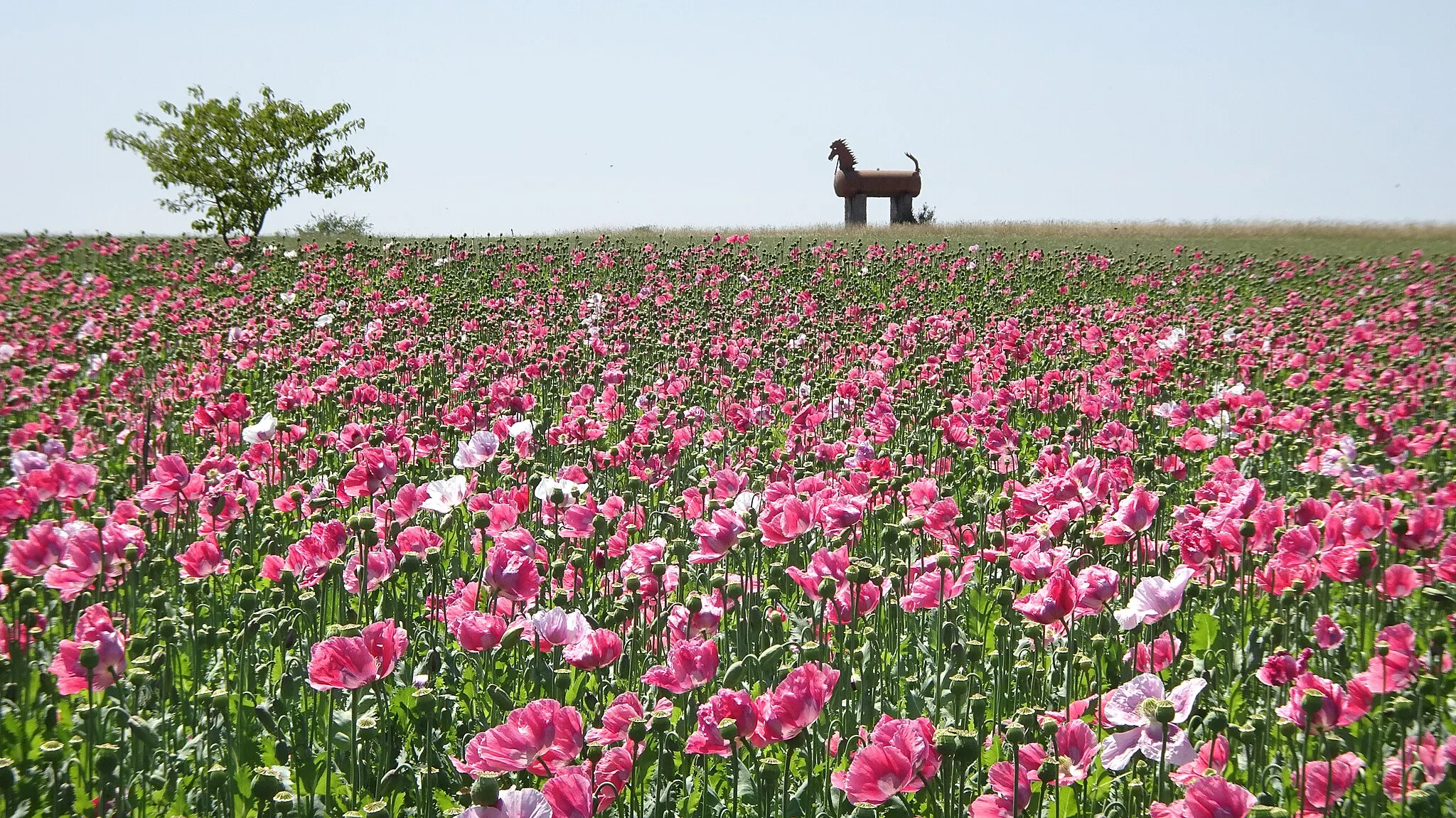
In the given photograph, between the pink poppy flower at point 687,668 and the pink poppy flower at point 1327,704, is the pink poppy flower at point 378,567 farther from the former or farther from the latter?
the pink poppy flower at point 1327,704

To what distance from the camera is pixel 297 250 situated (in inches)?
786

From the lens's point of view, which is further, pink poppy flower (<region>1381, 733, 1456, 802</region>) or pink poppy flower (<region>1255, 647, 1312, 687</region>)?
pink poppy flower (<region>1255, 647, 1312, 687</region>)

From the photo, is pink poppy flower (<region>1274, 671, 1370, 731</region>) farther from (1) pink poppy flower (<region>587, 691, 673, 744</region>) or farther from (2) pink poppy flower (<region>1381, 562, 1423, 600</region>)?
(1) pink poppy flower (<region>587, 691, 673, 744</region>)

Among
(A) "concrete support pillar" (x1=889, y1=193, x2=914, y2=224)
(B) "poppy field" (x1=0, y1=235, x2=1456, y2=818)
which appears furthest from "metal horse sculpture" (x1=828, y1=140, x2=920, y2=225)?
(B) "poppy field" (x1=0, y1=235, x2=1456, y2=818)

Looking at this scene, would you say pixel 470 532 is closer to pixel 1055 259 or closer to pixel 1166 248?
pixel 1055 259

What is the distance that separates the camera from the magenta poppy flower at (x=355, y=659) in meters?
2.47

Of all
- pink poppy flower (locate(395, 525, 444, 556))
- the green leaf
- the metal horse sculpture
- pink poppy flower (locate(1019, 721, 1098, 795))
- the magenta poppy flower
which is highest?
the metal horse sculpture

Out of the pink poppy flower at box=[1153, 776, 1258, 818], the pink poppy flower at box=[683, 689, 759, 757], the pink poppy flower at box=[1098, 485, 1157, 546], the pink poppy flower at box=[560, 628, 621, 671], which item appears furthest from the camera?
the pink poppy flower at box=[1098, 485, 1157, 546]

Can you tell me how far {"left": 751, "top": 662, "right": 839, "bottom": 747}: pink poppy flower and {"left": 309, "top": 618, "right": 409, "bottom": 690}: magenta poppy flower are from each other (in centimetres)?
83

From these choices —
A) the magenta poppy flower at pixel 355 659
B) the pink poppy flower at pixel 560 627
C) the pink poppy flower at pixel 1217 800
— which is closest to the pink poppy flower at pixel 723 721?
the pink poppy flower at pixel 560 627

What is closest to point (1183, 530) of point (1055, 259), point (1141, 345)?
point (1141, 345)

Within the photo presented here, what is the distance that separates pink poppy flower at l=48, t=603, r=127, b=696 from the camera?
2.92 m

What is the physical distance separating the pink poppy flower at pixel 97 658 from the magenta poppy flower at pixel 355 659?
788mm

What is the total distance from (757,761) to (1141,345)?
6.22m
